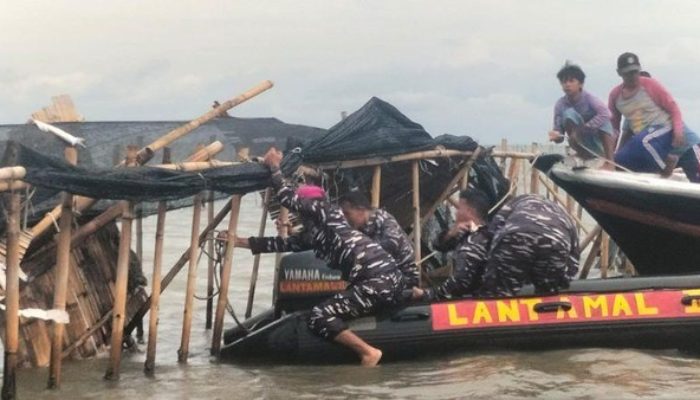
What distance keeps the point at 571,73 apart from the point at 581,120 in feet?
1.72

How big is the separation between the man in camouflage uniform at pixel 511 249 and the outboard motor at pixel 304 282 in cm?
101

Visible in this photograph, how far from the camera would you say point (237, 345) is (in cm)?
996

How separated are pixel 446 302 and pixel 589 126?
3846 mm

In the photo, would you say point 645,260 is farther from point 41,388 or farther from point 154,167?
point 41,388

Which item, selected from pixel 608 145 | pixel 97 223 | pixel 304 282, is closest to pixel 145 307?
pixel 97 223

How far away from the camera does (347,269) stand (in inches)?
369

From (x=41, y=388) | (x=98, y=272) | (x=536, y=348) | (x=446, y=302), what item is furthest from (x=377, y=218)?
(x=41, y=388)

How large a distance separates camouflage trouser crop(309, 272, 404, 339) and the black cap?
4227mm

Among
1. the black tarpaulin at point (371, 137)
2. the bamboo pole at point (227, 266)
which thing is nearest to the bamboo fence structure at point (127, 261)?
the bamboo pole at point (227, 266)

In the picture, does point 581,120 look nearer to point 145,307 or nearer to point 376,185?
point 376,185

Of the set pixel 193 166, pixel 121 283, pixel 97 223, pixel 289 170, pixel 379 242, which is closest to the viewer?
pixel 121 283

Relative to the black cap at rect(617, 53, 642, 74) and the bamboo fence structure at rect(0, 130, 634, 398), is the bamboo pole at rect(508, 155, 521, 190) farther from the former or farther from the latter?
the black cap at rect(617, 53, 642, 74)

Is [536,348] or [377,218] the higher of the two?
[377,218]

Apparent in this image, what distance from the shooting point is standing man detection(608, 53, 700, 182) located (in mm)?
12023
